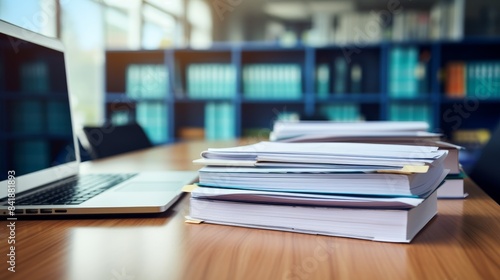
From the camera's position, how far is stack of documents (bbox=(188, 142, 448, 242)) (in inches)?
22.3

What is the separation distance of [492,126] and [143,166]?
3.50 meters

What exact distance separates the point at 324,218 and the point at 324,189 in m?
0.04

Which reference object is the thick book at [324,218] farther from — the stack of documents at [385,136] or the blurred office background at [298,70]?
the blurred office background at [298,70]

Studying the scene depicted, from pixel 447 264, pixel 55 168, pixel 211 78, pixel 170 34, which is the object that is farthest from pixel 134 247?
pixel 170 34

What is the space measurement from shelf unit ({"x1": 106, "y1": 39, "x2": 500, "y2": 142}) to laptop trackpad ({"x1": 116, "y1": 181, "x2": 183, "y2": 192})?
2865 millimetres

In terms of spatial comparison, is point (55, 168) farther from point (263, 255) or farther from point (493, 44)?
point (493, 44)

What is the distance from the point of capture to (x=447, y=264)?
0.49 meters

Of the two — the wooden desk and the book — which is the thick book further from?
the book

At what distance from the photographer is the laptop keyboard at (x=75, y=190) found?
0.75 metres

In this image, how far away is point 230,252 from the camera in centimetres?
54

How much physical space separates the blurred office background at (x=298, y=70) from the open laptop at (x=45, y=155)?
2.77m

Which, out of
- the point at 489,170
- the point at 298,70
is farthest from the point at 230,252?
the point at 298,70

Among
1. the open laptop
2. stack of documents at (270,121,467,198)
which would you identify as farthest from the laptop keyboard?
stack of documents at (270,121,467,198)

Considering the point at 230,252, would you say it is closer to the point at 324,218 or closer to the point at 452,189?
the point at 324,218
